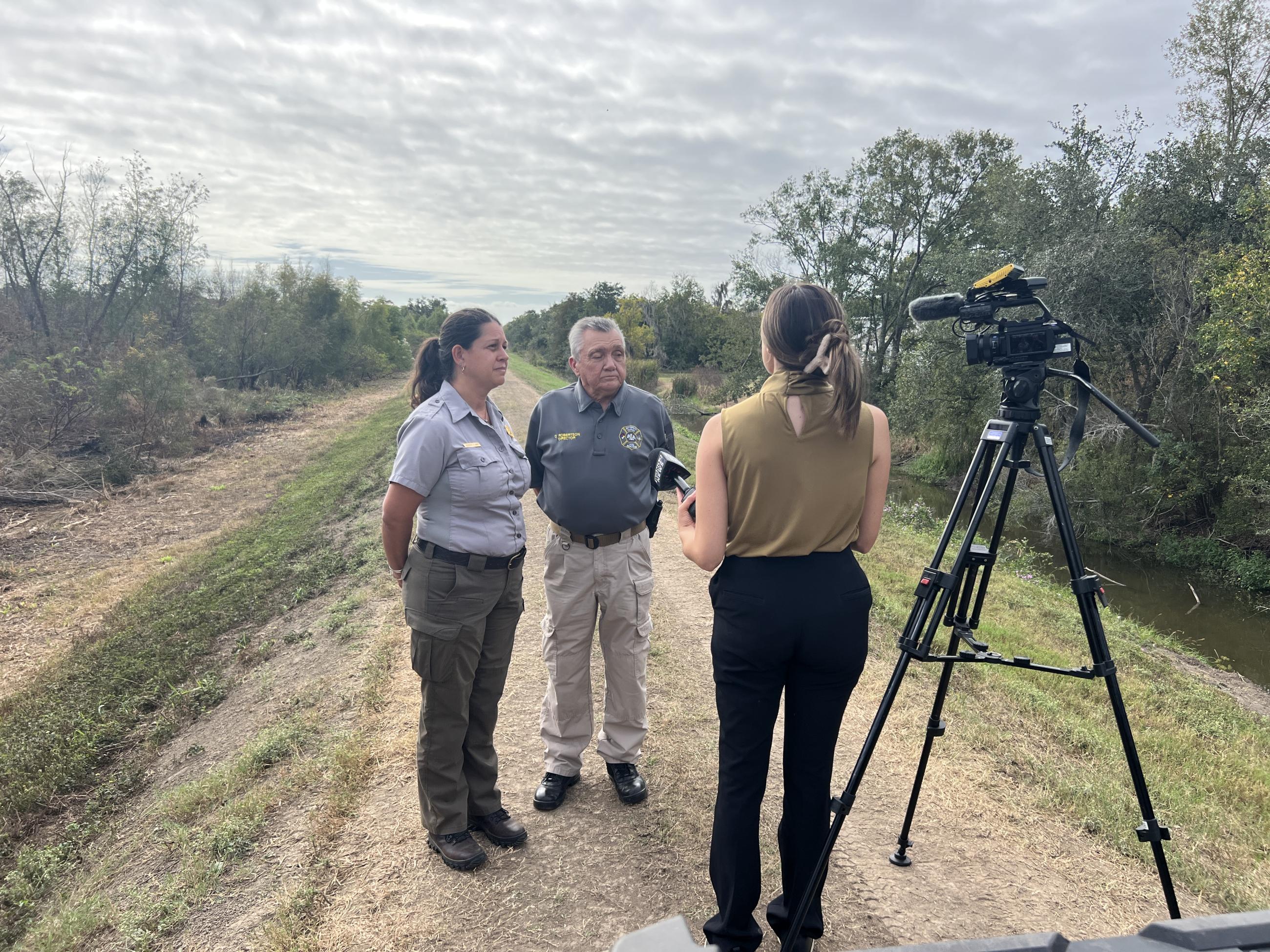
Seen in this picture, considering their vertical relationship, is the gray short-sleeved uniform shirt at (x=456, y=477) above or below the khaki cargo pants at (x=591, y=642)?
above

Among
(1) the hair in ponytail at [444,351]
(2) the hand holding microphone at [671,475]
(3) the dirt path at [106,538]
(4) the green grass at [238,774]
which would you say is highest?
(1) the hair in ponytail at [444,351]

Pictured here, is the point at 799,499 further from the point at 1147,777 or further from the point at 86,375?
the point at 86,375

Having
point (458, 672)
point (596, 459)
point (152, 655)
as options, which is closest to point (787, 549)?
point (596, 459)

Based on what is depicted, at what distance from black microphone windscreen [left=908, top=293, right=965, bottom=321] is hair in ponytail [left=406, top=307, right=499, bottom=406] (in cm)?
183

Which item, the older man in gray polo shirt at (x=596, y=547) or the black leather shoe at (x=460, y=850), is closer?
the black leather shoe at (x=460, y=850)

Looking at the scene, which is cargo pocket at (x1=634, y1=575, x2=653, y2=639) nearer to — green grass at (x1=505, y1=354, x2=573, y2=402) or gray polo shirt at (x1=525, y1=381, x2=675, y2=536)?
gray polo shirt at (x1=525, y1=381, x2=675, y2=536)

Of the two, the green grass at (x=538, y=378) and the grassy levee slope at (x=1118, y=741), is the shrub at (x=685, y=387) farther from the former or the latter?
the grassy levee slope at (x=1118, y=741)

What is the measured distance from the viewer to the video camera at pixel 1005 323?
91.5 inches

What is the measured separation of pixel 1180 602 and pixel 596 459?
518 inches

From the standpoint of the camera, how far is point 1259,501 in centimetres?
1253

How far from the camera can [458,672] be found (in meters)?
2.93

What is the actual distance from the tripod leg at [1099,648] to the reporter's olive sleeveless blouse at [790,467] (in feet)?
2.43

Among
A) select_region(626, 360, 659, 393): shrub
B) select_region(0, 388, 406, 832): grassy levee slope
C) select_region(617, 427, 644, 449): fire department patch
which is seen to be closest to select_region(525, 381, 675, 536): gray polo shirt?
select_region(617, 427, 644, 449): fire department patch

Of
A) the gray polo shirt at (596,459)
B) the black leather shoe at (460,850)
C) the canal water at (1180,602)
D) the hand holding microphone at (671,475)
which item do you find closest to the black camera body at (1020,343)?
the hand holding microphone at (671,475)
